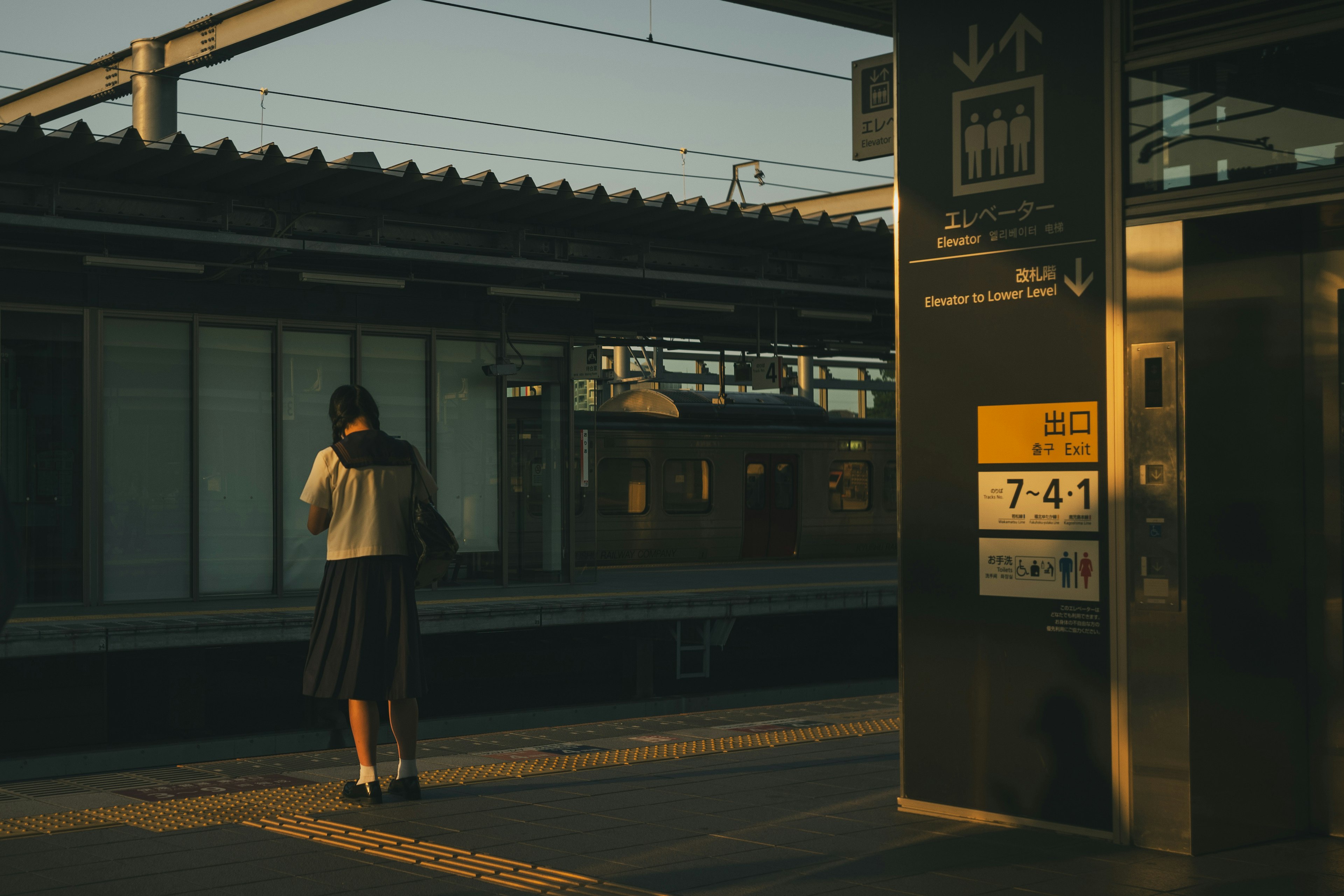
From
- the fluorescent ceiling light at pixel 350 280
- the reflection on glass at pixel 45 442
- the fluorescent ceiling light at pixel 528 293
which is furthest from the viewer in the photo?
the fluorescent ceiling light at pixel 528 293

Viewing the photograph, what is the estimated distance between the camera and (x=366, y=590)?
19.5 ft

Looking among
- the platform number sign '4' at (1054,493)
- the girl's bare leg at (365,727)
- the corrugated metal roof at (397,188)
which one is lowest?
the girl's bare leg at (365,727)

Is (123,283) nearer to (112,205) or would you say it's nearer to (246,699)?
(112,205)

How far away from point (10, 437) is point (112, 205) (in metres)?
2.30

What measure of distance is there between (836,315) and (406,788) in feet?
36.8

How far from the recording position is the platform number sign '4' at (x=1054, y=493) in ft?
17.4

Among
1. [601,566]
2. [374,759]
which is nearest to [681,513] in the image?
[601,566]

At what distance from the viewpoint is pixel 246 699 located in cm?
1390

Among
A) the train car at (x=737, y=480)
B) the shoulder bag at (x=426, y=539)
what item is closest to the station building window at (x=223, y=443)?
the train car at (x=737, y=480)

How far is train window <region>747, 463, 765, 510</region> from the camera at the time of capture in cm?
2169

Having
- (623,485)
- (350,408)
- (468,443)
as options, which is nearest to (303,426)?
(468,443)

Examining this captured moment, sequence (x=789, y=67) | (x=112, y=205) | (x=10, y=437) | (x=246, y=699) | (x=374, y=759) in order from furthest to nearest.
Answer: (x=789, y=67), (x=246, y=699), (x=10, y=437), (x=112, y=205), (x=374, y=759)

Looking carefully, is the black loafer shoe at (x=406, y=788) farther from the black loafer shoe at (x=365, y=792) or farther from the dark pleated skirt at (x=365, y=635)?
the dark pleated skirt at (x=365, y=635)

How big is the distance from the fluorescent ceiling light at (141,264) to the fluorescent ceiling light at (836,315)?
693 centimetres
